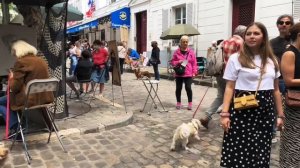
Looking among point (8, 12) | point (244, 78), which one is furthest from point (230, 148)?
point (8, 12)

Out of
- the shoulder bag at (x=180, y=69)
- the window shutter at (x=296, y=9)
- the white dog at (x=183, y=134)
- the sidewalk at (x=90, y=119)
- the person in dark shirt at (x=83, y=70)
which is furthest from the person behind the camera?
the window shutter at (x=296, y=9)

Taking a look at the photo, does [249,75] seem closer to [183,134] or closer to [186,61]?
[183,134]

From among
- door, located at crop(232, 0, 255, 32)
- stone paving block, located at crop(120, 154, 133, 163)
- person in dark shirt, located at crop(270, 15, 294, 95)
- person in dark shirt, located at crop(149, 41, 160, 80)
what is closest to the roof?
stone paving block, located at crop(120, 154, 133, 163)

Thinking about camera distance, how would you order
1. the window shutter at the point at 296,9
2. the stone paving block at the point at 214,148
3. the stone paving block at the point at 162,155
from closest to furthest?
1. the stone paving block at the point at 162,155
2. the stone paving block at the point at 214,148
3. the window shutter at the point at 296,9

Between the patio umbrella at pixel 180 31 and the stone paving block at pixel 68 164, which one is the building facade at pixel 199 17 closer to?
the patio umbrella at pixel 180 31

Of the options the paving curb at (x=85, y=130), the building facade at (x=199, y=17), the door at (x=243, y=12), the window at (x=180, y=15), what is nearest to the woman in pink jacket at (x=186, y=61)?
the paving curb at (x=85, y=130)

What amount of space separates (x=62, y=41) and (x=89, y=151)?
2.61 meters

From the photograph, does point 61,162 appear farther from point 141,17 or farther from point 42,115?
point 141,17

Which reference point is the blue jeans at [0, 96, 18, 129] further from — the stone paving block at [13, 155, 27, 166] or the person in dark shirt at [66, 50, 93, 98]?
the person in dark shirt at [66, 50, 93, 98]

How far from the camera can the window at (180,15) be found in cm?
1892

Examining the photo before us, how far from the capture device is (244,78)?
3.43 meters

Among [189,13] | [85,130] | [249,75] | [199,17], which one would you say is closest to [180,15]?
[189,13]

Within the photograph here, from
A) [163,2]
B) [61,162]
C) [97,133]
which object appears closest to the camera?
[61,162]

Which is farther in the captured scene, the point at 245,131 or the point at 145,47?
the point at 145,47
